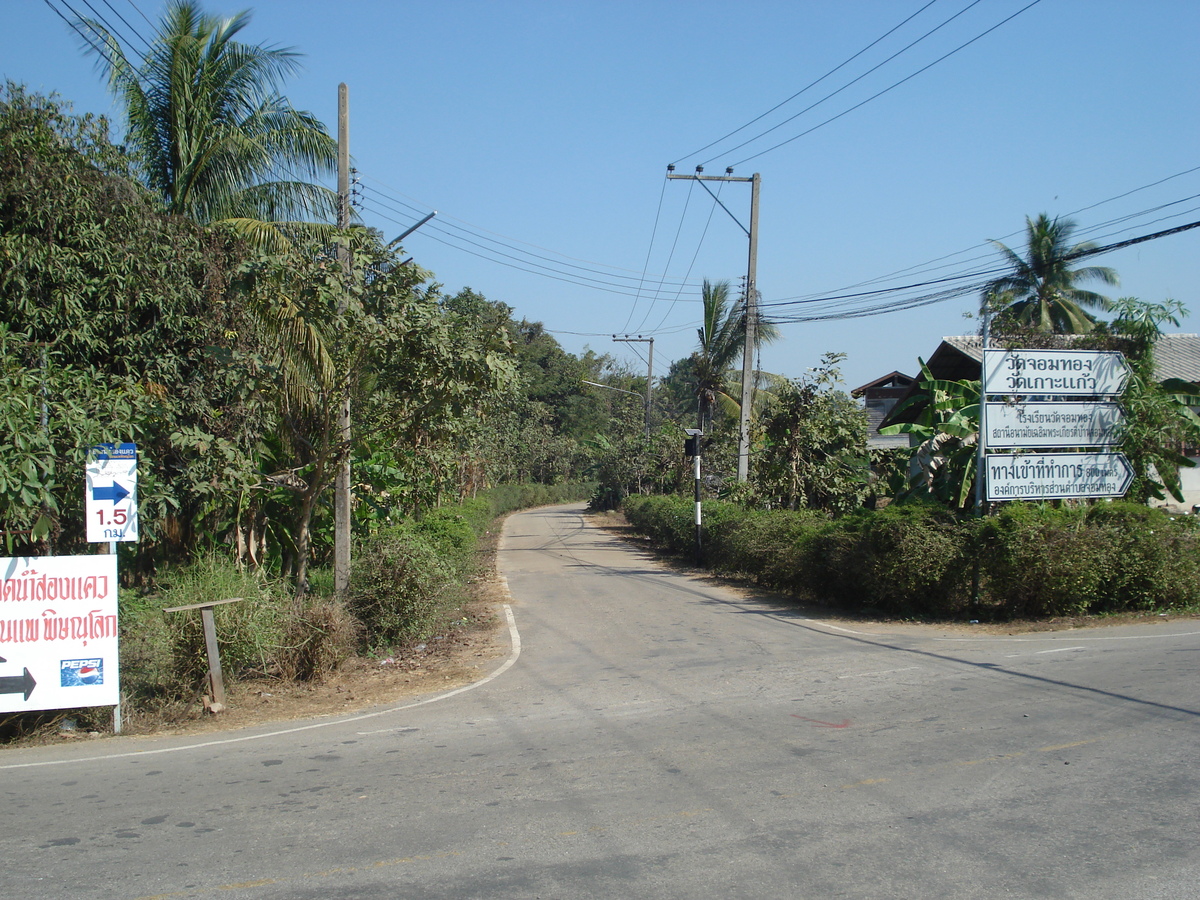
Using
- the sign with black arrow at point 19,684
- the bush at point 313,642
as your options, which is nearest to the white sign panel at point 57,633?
the sign with black arrow at point 19,684

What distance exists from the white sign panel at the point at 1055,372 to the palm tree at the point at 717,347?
40.9 ft

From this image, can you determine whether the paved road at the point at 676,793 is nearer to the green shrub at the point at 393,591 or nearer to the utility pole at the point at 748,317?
the green shrub at the point at 393,591

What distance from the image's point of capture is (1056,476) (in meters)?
14.3

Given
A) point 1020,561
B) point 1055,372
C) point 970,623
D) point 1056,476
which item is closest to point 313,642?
point 970,623

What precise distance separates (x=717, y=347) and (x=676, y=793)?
80.9 ft

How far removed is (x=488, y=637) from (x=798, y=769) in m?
7.54

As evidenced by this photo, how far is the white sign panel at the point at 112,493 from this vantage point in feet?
27.4

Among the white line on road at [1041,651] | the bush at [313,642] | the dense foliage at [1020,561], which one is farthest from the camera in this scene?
the dense foliage at [1020,561]

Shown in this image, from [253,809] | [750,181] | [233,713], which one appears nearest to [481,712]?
[233,713]

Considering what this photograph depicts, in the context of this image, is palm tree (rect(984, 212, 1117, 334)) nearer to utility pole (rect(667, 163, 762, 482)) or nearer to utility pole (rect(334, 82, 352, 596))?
utility pole (rect(667, 163, 762, 482))

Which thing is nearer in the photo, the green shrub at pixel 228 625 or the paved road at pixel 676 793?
the paved road at pixel 676 793

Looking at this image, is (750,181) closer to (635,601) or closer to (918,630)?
(635,601)

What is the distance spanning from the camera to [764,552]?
57.1 ft

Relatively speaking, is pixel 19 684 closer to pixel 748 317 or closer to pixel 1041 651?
pixel 1041 651
